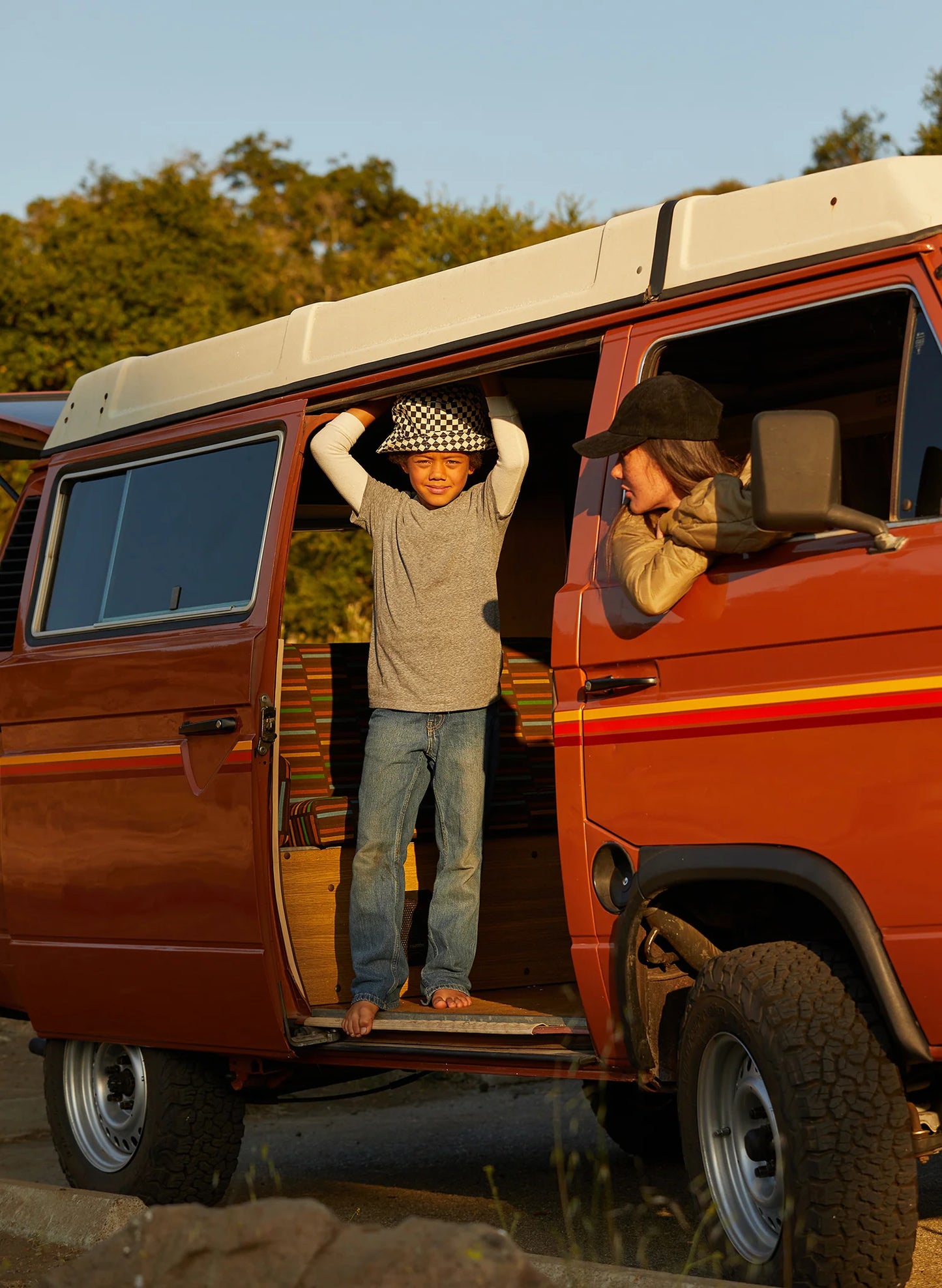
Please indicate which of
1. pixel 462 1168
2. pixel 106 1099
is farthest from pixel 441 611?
pixel 462 1168

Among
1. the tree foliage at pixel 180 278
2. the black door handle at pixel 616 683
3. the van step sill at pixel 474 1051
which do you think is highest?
the tree foliage at pixel 180 278

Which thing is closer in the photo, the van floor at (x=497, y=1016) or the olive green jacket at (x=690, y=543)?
the olive green jacket at (x=690, y=543)

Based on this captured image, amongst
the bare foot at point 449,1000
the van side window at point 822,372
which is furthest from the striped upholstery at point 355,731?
the van side window at point 822,372

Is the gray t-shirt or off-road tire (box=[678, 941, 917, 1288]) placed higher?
the gray t-shirt

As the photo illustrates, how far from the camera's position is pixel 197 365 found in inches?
233

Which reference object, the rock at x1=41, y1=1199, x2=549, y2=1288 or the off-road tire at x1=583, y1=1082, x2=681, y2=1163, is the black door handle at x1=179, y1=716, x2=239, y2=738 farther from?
the rock at x1=41, y1=1199, x2=549, y2=1288

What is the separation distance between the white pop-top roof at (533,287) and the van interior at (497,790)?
416 mm

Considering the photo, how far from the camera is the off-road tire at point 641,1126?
20.8ft

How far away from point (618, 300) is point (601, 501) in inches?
21.2

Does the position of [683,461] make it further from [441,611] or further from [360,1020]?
[360,1020]

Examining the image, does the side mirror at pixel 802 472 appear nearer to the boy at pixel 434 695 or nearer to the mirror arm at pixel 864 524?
the mirror arm at pixel 864 524

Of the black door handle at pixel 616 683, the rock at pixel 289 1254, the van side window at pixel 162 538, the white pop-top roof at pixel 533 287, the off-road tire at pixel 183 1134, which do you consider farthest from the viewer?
the off-road tire at pixel 183 1134

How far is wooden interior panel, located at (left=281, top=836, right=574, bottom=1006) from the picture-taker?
219 inches

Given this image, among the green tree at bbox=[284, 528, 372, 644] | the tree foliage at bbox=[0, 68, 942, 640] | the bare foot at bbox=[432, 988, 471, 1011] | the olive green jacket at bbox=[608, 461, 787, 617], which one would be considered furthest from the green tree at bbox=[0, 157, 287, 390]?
the olive green jacket at bbox=[608, 461, 787, 617]
